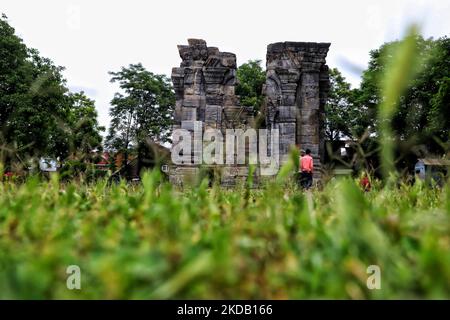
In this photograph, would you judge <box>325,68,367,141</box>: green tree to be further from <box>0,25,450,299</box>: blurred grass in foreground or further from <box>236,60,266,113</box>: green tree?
<box>0,25,450,299</box>: blurred grass in foreground

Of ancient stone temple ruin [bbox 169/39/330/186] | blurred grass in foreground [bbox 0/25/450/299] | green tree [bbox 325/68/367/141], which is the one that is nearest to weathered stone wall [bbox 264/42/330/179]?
ancient stone temple ruin [bbox 169/39/330/186]

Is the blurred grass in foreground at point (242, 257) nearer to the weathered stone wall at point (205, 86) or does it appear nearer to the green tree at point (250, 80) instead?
the weathered stone wall at point (205, 86)

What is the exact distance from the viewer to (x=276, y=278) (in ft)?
3.45

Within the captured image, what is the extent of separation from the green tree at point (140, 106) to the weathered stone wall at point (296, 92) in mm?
19100

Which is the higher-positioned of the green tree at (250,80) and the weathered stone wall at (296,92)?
the green tree at (250,80)

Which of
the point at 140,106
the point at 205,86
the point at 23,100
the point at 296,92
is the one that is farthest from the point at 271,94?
the point at 140,106

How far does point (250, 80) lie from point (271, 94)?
2311cm

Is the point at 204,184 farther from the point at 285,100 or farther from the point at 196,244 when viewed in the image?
the point at 285,100

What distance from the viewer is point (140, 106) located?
3522 cm

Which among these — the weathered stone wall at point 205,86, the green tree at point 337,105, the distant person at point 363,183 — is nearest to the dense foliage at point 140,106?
the green tree at point 337,105

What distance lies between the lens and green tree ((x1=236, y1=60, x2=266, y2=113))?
1428 inches

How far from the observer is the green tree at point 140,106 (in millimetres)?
33609

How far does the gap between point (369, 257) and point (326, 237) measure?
16cm
